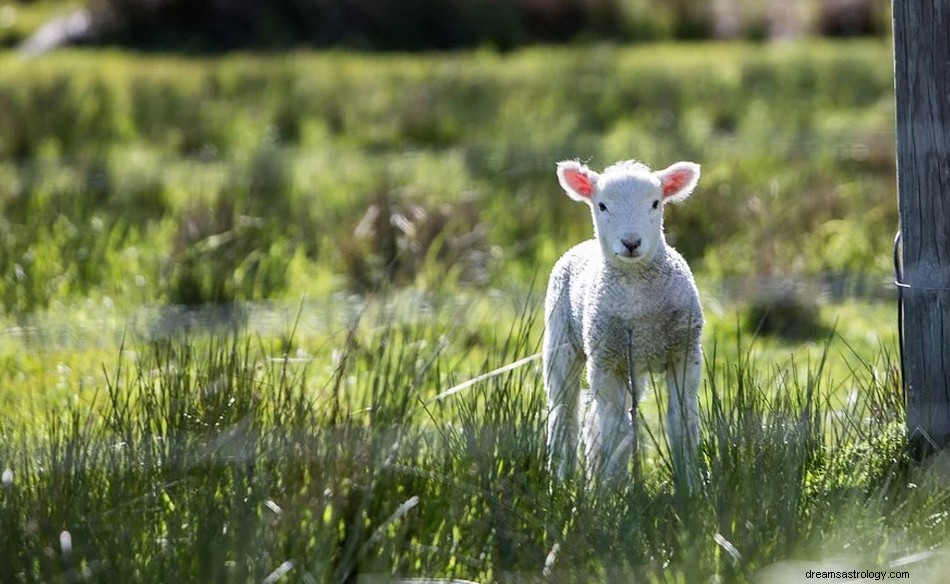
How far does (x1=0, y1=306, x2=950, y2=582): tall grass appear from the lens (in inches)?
136

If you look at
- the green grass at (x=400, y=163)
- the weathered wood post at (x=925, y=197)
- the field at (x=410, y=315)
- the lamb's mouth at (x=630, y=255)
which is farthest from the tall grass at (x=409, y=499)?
the green grass at (x=400, y=163)

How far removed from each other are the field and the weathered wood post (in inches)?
5.0

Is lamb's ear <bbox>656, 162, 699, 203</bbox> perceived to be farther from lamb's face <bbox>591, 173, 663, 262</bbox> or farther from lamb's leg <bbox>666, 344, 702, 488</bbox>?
lamb's leg <bbox>666, 344, 702, 488</bbox>

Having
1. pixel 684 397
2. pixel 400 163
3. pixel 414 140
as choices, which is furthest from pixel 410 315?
pixel 414 140

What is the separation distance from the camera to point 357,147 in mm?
12266

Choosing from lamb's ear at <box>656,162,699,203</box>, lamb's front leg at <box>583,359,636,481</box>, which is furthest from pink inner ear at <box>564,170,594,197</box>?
lamb's front leg at <box>583,359,636,481</box>

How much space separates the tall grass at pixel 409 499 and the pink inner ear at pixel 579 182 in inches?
31.3

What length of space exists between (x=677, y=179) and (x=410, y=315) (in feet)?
3.02

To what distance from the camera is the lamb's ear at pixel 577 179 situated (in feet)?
14.9

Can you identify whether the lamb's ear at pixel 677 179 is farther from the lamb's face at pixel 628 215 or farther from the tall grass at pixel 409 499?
the tall grass at pixel 409 499

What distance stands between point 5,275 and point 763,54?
11678 millimetres

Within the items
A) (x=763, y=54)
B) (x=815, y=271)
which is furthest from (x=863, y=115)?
(x=815, y=271)

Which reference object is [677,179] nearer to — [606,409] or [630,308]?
[630,308]

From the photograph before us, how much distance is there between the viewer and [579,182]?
181 inches
